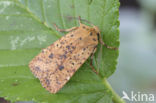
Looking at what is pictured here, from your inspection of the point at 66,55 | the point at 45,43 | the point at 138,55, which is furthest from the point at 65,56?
the point at 138,55

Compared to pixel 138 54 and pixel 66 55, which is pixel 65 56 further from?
pixel 138 54

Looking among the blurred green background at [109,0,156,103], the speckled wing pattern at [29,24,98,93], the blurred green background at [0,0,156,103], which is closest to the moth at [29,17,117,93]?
the speckled wing pattern at [29,24,98,93]

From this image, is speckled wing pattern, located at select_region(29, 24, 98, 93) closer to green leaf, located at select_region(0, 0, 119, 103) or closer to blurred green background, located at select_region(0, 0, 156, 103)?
green leaf, located at select_region(0, 0, 119, 103)

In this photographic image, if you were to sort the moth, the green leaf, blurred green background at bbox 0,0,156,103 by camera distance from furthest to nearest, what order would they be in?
blurred green background at bbox 0,0,156,103 < the moth < the green leaf

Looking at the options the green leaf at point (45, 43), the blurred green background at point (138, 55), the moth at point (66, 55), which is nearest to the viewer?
the green leaf at point (45, 43)

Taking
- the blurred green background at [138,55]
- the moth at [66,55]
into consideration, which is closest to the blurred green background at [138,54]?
the blurred green background at [138,55]

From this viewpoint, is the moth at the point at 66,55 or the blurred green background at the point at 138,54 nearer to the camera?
the moth at the point at 66,55

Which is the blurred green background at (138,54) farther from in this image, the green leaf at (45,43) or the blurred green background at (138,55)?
the green leaf at (45,43)

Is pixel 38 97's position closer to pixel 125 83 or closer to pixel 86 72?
pixel 86 72
